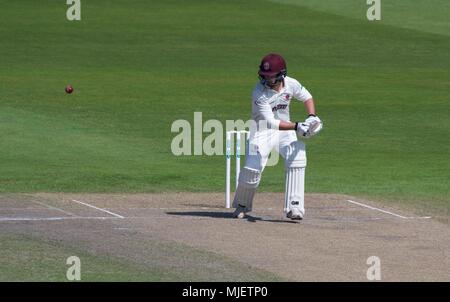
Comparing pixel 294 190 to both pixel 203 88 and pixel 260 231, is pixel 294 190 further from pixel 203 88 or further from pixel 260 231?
pixel 203 88

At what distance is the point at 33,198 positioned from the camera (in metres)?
16.8

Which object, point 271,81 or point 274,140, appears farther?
point 274,140

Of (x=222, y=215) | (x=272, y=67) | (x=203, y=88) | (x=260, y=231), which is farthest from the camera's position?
(x=203, y=88)

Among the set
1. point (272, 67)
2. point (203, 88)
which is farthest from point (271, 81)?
point (203, 88)

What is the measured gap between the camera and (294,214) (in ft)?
50.2

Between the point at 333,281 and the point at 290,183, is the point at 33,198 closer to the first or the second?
the point at 290,183

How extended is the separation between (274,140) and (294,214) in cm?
99

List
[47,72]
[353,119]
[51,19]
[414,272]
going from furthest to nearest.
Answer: [51,19]
[47,72]
[353,119]
[414,272]

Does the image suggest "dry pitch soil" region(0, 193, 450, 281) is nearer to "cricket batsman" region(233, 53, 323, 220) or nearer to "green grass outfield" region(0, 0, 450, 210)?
"cricket batsman" region(233, 53, 323, 220)

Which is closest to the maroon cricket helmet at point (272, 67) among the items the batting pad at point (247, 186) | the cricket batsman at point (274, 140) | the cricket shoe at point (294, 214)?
the cricket batsman at point (274, 140)

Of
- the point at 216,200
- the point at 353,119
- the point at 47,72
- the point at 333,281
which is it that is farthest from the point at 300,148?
the point at 47,72

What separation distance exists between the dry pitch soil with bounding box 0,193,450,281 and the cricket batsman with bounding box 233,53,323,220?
33cm

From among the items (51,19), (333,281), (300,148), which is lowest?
(333,281)
